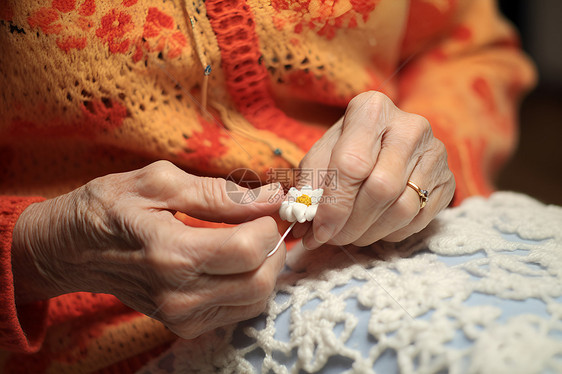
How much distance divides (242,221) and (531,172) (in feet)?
4.41

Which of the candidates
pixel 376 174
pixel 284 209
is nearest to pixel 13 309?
pixel 284 209

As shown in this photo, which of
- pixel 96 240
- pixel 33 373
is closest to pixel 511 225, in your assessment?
pixel 96 240

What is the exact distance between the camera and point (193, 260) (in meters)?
0.38

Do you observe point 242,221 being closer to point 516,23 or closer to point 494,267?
point 494,267

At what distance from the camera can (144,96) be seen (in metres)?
0.49

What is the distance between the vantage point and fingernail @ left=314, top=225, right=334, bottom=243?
43 cm

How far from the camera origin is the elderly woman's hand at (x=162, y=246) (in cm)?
38

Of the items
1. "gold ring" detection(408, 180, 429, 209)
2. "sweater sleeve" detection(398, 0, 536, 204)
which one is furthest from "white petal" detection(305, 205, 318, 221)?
"sweater sleeve" detection(398, 0, 536, 204)

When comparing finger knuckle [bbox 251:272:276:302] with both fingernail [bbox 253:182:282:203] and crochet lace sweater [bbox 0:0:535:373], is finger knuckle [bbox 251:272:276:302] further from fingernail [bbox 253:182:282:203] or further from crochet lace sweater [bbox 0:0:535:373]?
crochet lace sweater [bbox 0:0:535:373]

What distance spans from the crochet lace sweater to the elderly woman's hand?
2.4 inches

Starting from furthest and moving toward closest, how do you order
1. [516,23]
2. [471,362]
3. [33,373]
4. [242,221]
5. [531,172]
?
[516,23] → [531,172] → [33,373] → [242,221] → [471,362]

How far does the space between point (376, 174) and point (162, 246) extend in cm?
22

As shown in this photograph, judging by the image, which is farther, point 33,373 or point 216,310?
point 33,373

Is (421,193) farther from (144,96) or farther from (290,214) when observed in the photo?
(144,96)
